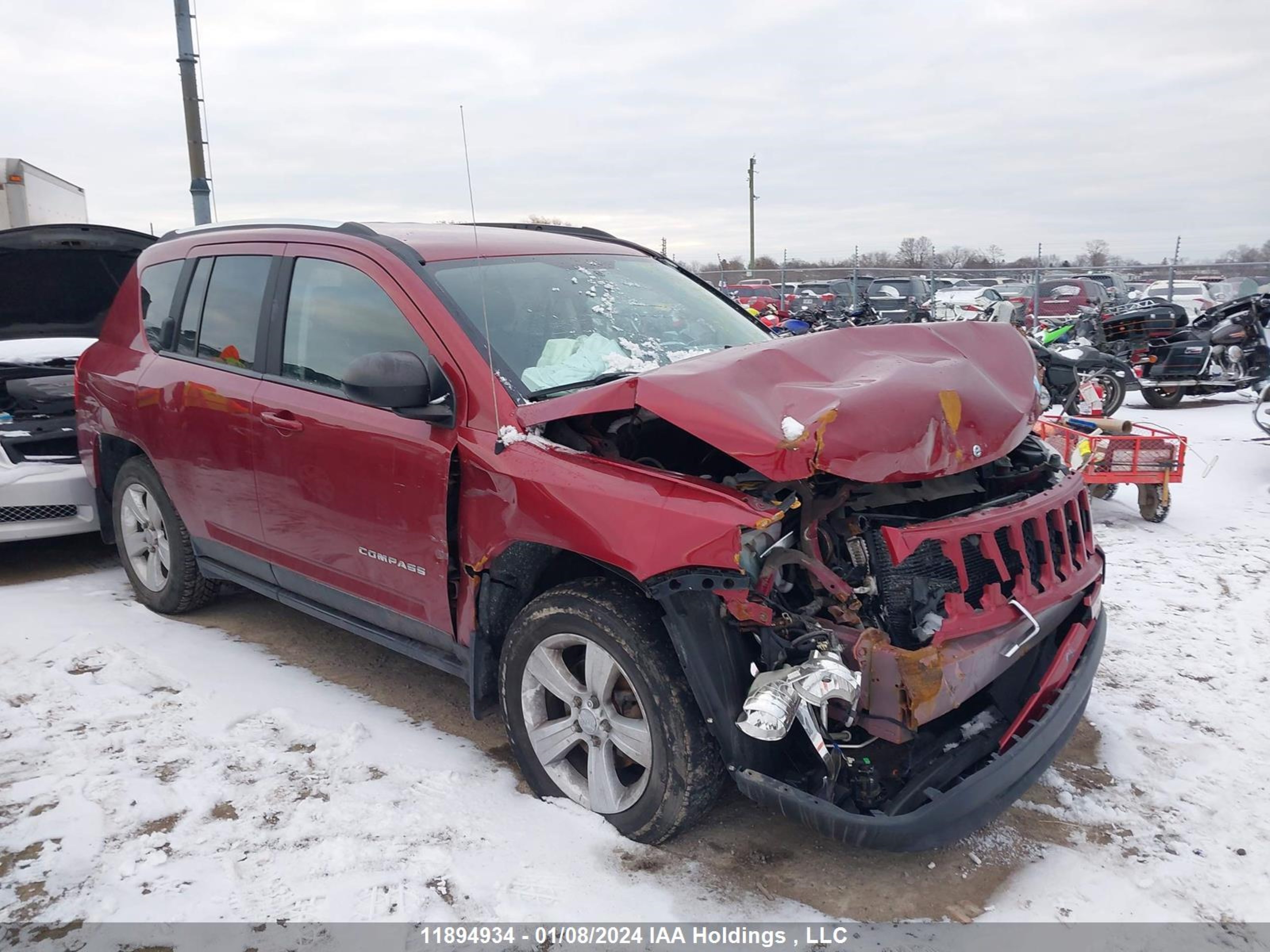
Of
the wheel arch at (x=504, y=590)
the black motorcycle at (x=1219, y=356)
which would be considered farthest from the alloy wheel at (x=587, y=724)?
the black motorcycle at (x=1219, y=356)

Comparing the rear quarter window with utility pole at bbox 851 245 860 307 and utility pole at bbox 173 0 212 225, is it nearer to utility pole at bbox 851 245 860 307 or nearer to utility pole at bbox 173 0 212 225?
utility pole at bbox 173 0 212 225

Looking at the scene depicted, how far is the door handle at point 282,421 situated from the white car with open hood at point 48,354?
2428mm

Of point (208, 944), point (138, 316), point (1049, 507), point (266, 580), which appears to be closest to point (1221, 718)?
point (1049, 507)

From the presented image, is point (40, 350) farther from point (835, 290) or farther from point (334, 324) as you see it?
point (835, 290)

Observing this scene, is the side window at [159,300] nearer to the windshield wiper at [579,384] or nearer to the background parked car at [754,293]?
the windshield wiper at [579,384]

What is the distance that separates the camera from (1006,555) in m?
2.79

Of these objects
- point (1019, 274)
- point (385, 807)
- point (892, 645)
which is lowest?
point (385, 807)

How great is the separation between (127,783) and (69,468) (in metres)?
3.15

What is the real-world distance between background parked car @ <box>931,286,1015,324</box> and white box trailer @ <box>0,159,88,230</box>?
29.5 ft

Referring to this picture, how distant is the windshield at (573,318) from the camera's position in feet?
10.7

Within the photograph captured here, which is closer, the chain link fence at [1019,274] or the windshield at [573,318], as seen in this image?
the windshield at [573,318]

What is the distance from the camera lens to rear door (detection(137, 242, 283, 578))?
13.0 ft

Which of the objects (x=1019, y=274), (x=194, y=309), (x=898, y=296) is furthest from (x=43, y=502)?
(x=1019, y=274)

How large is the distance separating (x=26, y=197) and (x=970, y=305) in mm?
13952
